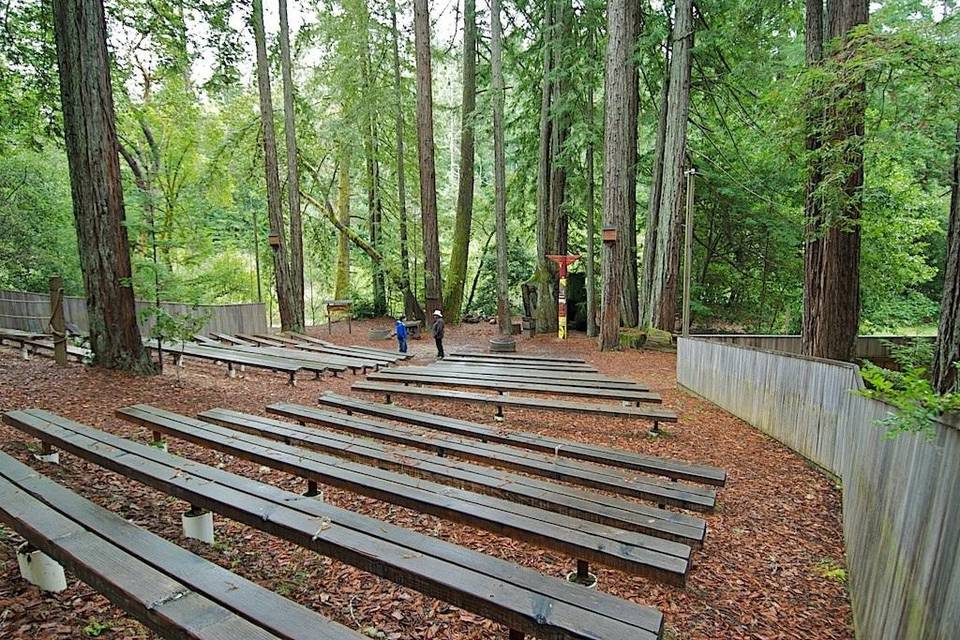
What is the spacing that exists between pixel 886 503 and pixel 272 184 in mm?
15228

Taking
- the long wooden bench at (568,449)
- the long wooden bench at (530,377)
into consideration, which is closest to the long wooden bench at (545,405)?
the long wooden bench at (530,377)

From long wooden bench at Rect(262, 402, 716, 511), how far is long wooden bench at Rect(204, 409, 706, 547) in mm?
93

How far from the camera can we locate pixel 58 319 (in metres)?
7.05

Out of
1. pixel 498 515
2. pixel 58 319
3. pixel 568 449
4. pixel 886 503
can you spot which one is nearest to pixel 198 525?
pixel 498 515

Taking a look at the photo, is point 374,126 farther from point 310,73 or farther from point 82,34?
point 82,34

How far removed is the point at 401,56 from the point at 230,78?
1096 cm

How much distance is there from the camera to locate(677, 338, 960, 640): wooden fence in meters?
1.65

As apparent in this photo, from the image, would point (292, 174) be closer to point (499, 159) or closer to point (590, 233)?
point (499, 159)

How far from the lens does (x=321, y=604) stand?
8.12 feet

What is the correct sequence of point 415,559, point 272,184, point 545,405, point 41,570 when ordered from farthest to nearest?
point 272,184, point 545,405, point 41,570, point 415,559

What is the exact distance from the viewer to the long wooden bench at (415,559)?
1682 mm

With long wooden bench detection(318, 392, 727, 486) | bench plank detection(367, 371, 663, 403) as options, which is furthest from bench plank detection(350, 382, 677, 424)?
long wooden bench detection(318, 392, 727, 486)

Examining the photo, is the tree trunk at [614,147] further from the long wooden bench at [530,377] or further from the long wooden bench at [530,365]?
the long wooden bench at [530,377]

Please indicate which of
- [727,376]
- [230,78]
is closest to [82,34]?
[230,78]
